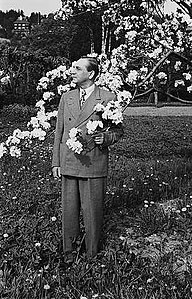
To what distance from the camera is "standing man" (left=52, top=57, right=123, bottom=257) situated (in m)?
3.65

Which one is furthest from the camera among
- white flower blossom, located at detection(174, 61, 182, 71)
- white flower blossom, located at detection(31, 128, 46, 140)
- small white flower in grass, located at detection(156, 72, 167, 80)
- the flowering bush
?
white flower blossom, located at detection(174, 61, 182, 71)

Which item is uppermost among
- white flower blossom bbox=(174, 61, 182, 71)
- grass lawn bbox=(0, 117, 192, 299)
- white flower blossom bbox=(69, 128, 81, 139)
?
white flower blossom bbox=(174, 61, 182, 71)

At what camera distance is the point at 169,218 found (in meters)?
4.89

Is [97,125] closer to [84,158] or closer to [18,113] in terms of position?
[84,158]

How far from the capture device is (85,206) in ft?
12.4

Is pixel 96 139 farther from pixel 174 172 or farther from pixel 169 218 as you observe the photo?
pixel 174 172

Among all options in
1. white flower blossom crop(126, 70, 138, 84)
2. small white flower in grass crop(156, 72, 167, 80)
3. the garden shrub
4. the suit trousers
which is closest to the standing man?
the suit trousers

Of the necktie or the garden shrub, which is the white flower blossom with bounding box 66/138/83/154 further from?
the garden shrub

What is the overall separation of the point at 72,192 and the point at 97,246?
470mm

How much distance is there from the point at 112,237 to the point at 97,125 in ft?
4.61

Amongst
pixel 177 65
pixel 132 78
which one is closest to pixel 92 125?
pixel 132 78

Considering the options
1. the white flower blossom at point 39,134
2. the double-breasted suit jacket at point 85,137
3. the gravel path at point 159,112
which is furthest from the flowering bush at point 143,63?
the gravel path at point 159,112

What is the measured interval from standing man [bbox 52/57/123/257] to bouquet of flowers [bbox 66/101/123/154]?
41 mm

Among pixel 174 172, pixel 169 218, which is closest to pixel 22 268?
pixel 169 218
